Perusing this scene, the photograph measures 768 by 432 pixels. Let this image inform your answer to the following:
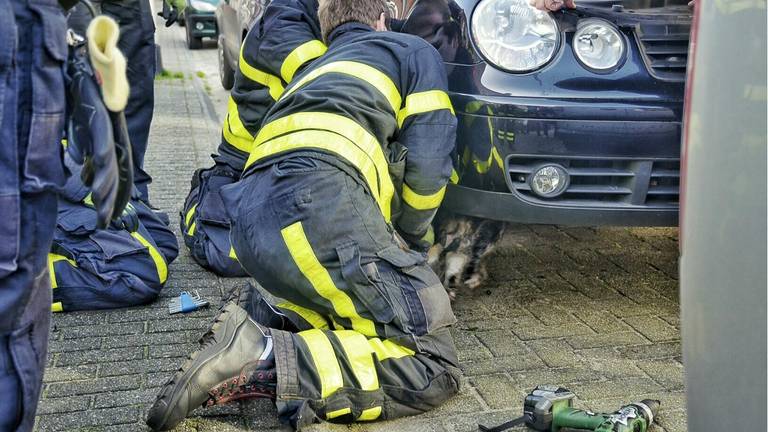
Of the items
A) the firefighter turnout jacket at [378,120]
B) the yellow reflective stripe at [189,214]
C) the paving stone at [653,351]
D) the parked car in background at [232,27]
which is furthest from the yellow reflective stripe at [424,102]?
the parked car in background at [232,27]

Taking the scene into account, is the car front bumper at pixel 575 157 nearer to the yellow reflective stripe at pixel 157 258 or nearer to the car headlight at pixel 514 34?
the car headlight at pixel 514 34

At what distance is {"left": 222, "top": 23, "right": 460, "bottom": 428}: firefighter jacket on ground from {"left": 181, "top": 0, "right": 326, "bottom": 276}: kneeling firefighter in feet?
2.13

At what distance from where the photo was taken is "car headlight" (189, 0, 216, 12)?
13539 millimetres

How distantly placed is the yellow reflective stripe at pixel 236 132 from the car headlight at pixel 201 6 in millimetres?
9567

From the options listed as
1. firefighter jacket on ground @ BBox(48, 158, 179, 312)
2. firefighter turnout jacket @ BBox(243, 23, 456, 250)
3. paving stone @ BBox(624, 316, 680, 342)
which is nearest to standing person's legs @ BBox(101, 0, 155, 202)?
firefighter jacket on ground @ BBox(48, 158, 179, 312)

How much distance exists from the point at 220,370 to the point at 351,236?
57 centimetres

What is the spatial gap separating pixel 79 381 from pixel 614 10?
89.4 inches

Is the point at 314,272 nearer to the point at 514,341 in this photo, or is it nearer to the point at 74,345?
the point at 514,341

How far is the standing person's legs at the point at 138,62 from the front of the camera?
4.70 metres

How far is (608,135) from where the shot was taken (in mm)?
3346

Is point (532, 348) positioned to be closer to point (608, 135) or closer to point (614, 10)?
point (608, 135)

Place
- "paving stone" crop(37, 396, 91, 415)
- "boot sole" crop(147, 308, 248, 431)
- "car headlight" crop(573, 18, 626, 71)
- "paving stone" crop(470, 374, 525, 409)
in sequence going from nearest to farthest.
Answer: "boot sole" crop(147, 308, 248, 431), "paving stone" crop(37, 396, 91, 415), "paving stone" crop(470, 374, 525, 409), "car headlight" crop(573, 18, 626, 71)

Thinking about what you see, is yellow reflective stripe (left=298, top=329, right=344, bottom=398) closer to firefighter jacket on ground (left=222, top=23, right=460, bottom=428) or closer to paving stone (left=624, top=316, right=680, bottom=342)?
firefighter jacket on ground (left=222, top=23, right=460, bottom=428)

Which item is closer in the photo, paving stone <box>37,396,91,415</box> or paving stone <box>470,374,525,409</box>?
paving stone <box>37,396,91,415</box>
